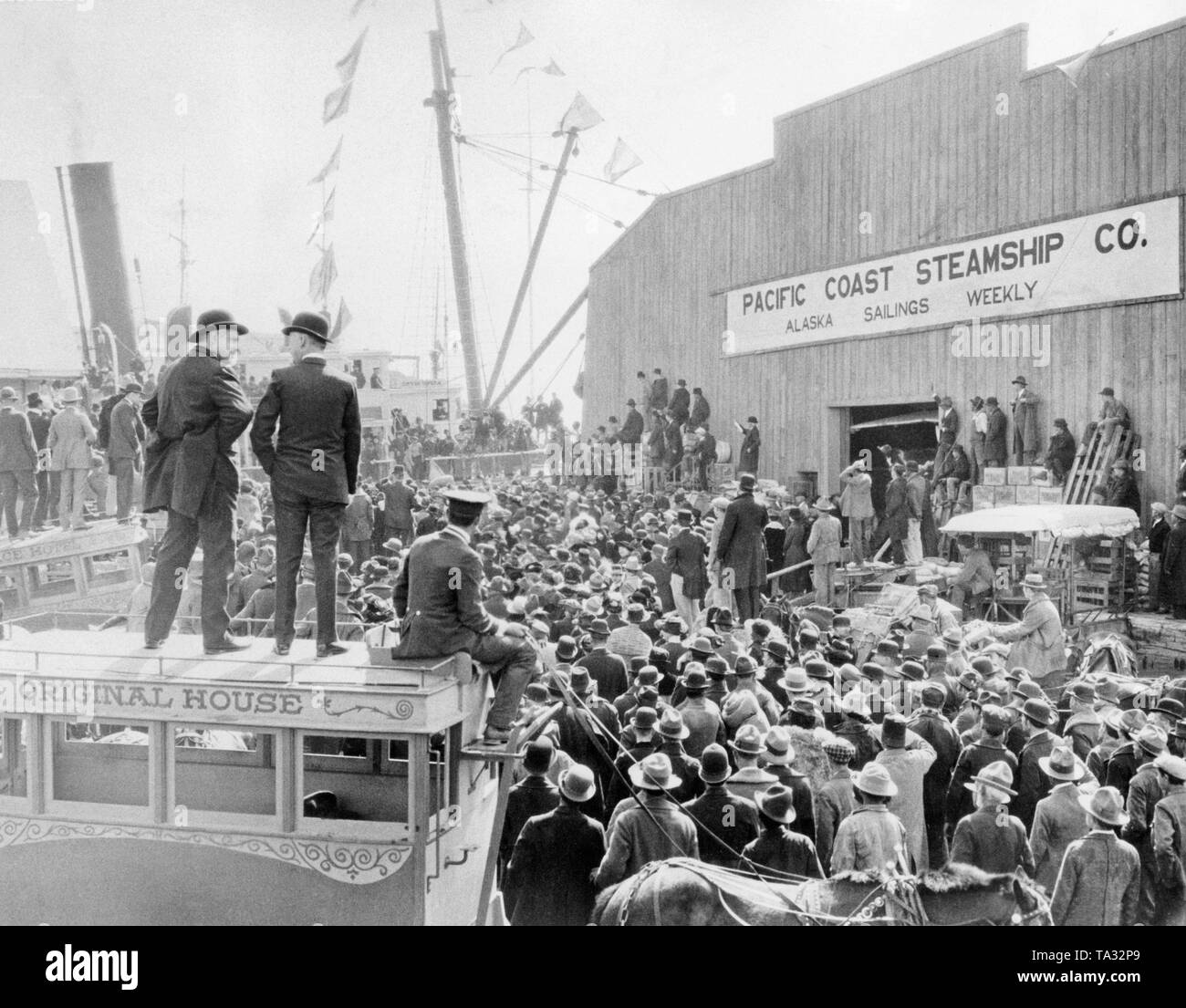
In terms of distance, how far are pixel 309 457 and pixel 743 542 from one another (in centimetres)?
526

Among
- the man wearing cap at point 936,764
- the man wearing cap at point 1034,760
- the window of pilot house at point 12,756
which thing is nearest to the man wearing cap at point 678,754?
the man wearing cap at point 936,764

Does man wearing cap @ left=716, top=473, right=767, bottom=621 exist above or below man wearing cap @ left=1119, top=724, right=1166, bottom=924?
above

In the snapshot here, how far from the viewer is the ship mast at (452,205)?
7.84m

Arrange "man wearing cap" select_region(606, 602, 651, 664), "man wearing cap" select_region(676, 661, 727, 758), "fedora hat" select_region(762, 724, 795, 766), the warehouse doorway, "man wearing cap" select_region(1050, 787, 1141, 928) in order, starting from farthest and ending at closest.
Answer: the warehouse doorway → "man wearing cap" select_region(606, 602, 651, 664) → "man wearing cap" select_region(676, 661, 727, 758) → "fedora hat" select_region(762, 724, 795, 766) → "man wearing cap" select_region(1050, 787, 1141, 928)

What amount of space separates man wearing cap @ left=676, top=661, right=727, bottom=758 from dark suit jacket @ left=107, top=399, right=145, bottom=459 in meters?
5.25

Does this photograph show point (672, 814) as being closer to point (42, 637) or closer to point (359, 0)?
point (42, 637)

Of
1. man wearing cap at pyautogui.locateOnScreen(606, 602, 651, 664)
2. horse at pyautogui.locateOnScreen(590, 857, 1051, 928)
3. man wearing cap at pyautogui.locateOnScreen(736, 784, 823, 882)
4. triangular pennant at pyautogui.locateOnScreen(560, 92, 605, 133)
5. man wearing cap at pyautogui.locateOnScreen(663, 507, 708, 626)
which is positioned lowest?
horse at pyautogui.locateOnScreen(590, 857, 1051, 928)

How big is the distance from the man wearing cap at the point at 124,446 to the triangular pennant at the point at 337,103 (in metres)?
2.94

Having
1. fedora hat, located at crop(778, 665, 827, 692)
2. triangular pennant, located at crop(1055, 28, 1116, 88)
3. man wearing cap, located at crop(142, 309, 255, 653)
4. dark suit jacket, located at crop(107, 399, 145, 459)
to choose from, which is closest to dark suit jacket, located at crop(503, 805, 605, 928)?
man wearing cap, located at crop(142, 309, 255, 653)

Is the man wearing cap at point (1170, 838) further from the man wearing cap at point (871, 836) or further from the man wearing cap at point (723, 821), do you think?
the man wearing cap at point (723, 821)

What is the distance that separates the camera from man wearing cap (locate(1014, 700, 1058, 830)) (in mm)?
5484

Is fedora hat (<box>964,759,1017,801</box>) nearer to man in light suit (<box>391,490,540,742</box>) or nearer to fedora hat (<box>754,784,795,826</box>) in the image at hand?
fedora hat (<box>754,784,795,826</box>)

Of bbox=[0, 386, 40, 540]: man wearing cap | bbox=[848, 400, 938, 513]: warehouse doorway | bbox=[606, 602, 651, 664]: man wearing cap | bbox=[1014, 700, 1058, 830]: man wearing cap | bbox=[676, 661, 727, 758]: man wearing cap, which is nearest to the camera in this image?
bbox=[1014, 700, 1058, 830]: man wearing cap
